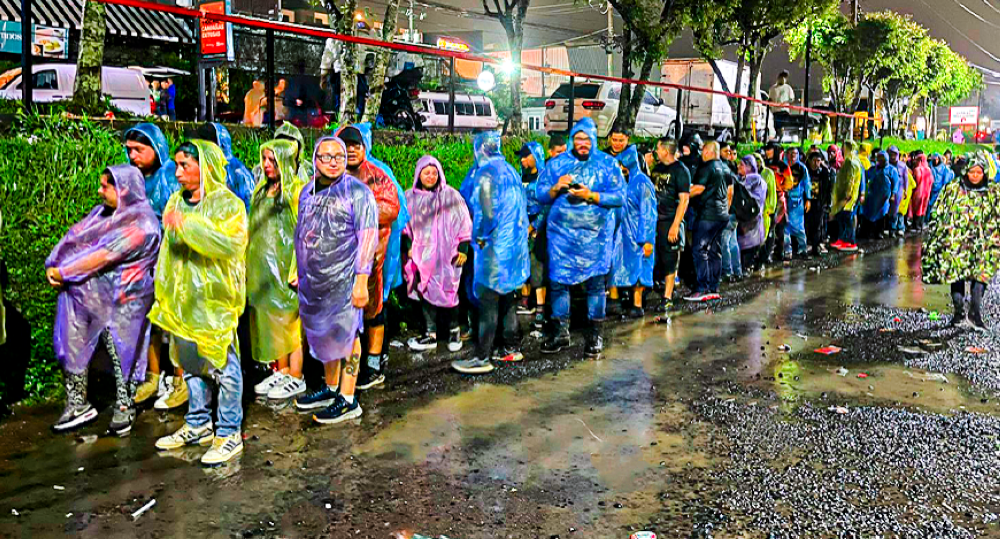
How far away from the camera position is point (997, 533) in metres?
4.13

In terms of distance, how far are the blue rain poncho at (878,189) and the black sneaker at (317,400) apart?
40.5ft

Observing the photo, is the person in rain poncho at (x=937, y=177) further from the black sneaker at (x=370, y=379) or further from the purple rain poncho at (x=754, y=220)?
the black sneaker at (x=370, y=379)

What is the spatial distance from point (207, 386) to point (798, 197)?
10305mm

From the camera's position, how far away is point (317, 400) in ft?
19.1

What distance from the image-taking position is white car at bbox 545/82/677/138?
18562 mm

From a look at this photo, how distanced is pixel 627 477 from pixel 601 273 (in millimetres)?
2651

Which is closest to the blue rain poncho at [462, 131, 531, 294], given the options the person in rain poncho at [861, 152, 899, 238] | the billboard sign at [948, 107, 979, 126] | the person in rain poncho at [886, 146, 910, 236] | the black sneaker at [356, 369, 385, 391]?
the black sneaker at [356, 369, 385, 391]

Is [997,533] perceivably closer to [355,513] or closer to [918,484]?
[918,484]

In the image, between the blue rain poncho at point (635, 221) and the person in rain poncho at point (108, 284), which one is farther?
the blue rain poncho at point (635, 221)

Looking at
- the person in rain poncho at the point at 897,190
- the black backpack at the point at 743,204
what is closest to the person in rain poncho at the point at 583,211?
the black backpack at the point at 743,204

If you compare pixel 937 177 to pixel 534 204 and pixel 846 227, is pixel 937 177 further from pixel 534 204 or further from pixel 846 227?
pixel 534 204

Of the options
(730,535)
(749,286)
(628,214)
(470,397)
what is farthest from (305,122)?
(730,535)

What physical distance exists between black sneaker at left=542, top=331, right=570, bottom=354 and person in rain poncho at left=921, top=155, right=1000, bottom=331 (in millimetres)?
3588

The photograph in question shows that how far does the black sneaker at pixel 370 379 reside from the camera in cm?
638
